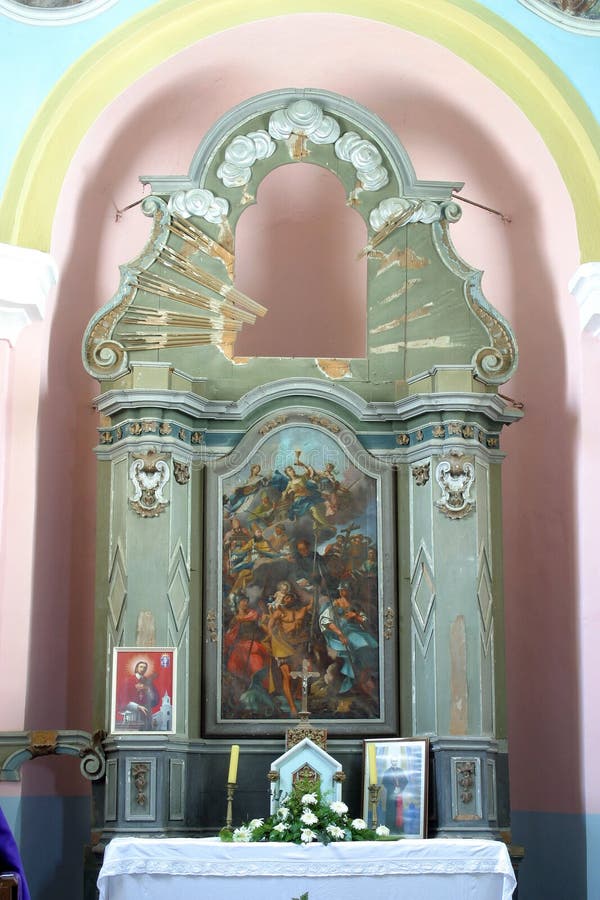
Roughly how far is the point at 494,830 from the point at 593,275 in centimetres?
413

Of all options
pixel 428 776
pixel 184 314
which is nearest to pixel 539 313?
pixel 184 314

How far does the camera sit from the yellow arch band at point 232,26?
12.0 m

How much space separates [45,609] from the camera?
11.6 m

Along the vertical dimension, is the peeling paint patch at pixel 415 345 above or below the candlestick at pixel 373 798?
above

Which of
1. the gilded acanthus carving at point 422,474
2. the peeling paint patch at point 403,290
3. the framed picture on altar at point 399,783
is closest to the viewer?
the framed picture on altar at point 399,783

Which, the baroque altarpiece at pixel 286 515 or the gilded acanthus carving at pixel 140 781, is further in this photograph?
the baroque altarpiece at pixel 286 515

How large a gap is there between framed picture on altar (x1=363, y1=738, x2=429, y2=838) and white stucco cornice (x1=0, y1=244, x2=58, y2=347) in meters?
3.98

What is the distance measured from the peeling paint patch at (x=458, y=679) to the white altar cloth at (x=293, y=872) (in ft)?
3.93

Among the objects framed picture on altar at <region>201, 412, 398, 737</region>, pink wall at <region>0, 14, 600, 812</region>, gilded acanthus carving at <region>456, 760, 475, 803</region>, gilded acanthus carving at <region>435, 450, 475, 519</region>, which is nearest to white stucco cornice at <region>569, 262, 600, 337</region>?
pink wall at <region>0, 14, 600, 812</region>

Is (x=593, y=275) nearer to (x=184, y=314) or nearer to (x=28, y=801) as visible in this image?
(x=184, y=314)

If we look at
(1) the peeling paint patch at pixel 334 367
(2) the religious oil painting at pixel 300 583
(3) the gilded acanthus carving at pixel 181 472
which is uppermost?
(1) the peeling paint patch at pixel 334 367

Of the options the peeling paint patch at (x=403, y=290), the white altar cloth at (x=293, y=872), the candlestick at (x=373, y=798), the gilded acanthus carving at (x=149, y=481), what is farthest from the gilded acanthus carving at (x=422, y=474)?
the white altar cloth at (x=293, y=872)

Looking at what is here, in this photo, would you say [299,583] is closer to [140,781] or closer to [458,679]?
[458,679]

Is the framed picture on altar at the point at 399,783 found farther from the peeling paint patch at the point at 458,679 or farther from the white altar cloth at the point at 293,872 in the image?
the white altar cloth at the point at 293,872
